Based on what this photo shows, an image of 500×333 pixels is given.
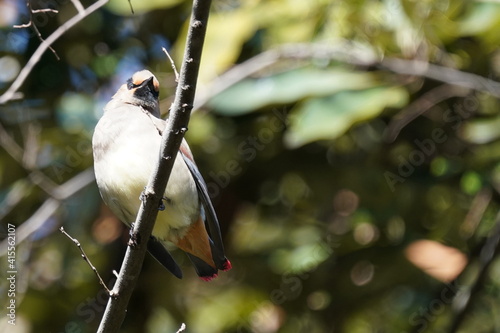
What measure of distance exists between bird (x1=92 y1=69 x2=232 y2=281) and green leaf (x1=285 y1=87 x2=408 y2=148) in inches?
24.9

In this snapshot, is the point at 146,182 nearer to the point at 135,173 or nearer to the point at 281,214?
the point at 135,173

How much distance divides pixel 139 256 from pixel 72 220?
7.81 feet

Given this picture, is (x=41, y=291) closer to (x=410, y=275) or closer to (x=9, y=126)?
(x=9, y=126)

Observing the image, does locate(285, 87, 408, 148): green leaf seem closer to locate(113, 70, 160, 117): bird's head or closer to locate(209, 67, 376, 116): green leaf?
locate(209, 67, 376, 116): green leaf

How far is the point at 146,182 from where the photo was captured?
11.9 ft

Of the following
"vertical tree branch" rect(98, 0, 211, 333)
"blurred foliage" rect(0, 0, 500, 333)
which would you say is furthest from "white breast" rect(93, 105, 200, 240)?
"blurred foliage" rect(0, 0, 500, 333)

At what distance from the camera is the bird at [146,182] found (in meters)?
3.64

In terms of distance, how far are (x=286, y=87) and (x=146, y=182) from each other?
1191 mm

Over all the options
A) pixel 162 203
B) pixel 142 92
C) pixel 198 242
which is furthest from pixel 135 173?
pixel 142 92

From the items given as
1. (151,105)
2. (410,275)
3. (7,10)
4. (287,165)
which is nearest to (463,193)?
(410,275)

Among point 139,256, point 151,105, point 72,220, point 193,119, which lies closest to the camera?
point 139,256

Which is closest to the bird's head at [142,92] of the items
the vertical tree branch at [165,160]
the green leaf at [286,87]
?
the green leaf at [286,87]

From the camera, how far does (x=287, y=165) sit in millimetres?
5453

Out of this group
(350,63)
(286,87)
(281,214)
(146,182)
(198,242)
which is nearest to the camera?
(146,182)
